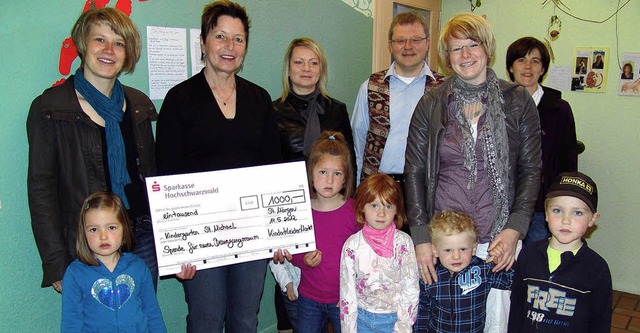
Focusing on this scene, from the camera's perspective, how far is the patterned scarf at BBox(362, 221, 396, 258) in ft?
7.24

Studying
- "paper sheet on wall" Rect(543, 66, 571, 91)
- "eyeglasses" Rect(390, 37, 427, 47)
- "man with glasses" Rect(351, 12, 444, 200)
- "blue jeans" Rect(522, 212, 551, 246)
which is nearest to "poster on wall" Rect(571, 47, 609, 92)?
"paper sheet on wall" Rect(543, 66, 571, 91)

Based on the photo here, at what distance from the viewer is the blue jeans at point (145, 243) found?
2111 millimetres

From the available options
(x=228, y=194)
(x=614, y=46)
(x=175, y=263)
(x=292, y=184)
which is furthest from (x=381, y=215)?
(x=614, y=46)

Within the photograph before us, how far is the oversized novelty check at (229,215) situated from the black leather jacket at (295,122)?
1.59 ft

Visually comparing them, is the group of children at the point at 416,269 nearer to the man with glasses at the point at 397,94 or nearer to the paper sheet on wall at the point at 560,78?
the man with glasses at the point at 397,94

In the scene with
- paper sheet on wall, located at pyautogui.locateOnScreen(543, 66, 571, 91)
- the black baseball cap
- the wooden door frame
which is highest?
the wooden door frame

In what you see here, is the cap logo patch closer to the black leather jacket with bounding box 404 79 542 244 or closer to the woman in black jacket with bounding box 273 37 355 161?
the black leather jacket with bounding box 404 79 542 244

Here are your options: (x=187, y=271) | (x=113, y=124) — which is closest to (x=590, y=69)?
(x=187, y=271)

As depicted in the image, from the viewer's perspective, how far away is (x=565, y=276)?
77.9 inches

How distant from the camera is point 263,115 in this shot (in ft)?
7.49

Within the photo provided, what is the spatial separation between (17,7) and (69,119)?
1.56 ft

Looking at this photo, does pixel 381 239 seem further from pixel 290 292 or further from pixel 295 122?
pixel 295 122

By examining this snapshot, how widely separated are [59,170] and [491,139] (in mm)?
1631

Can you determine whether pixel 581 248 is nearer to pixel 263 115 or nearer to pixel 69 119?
pixel 263 115
